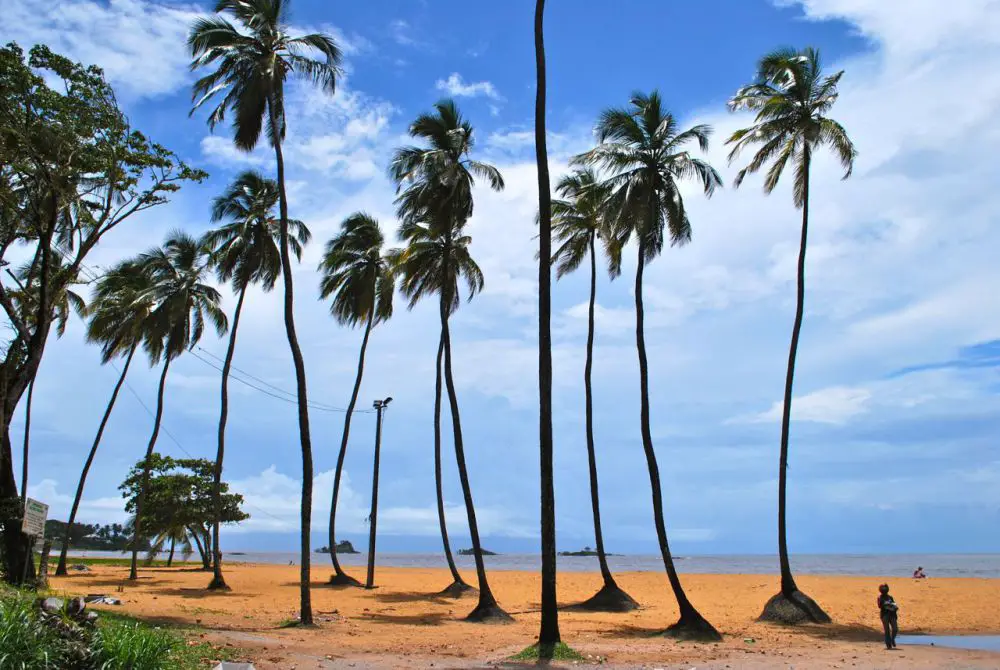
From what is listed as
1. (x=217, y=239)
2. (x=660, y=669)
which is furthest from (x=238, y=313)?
(x=660, y=669)

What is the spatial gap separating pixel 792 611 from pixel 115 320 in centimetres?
3062

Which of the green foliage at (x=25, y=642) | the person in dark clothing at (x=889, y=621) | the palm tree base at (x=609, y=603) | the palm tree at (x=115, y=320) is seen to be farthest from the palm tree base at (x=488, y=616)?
the palm tree at (x=115, y=320)

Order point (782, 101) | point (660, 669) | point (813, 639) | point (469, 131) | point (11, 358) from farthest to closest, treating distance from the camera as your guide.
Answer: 1. point (469, 131)
2. point (782, 101)
3. point (813, 639)
4. point (11, 358)
5. point (660, 669)

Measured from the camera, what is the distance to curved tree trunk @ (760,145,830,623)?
829 inches

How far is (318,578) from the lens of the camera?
39406 mm

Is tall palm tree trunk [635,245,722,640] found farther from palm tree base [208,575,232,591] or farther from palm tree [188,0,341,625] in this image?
palm tree base [208,575,232,591]

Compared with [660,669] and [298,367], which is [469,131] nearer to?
[298,367]

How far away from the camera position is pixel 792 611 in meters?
21.0

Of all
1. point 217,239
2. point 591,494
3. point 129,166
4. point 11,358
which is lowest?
point 591,494

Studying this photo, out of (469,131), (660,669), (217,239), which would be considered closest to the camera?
(660,669)

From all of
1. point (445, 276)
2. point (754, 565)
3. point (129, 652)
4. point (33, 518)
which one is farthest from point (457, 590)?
point (754, 565)

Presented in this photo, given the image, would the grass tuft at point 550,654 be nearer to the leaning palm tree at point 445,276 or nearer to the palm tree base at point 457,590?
the leaning palm tree at point 445,276

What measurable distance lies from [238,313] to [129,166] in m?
14.4

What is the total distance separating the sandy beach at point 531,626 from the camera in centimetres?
1459
